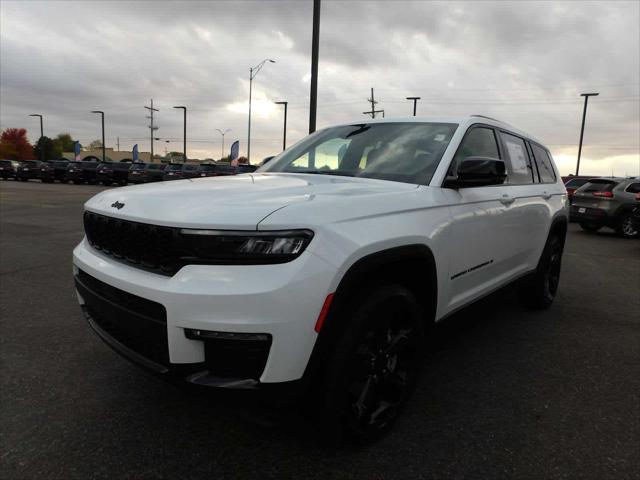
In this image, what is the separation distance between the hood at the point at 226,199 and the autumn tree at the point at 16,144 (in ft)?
396

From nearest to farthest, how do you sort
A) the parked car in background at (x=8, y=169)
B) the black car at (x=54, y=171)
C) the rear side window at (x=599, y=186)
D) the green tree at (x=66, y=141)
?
1. the rear side window at (x=599, y=186)
2. the black car at (x=54, y=171)
3. the parked car in background at (x=8, y=169)
4. the green tree at (x=66, y=141)

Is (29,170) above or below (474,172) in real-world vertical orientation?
below

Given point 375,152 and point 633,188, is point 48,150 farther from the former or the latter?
point 375,152

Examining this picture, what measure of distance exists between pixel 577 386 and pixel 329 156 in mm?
2325

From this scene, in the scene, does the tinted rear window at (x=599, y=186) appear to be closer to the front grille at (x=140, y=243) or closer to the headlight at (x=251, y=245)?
the headlight at (x=251, y=245)

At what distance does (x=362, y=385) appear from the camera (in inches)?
89.3

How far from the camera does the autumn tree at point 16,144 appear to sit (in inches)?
4016

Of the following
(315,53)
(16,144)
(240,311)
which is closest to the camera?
(240,311)

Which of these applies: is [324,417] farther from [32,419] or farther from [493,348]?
[493,348]

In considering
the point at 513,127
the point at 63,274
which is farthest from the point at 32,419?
the point at 513,127

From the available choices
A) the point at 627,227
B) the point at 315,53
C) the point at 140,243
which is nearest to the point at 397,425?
the point at 140,243

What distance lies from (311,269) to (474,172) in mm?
1360

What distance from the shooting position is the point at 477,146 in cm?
335

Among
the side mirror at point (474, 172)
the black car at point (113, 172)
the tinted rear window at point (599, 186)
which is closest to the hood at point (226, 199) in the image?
the side mirror at point (474, 172)
